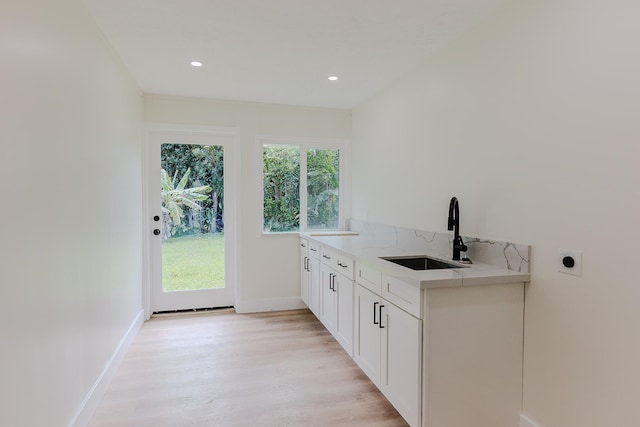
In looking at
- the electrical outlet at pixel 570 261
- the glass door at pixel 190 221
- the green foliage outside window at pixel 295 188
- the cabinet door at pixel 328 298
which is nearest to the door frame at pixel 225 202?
the glass door at pixel 190 221

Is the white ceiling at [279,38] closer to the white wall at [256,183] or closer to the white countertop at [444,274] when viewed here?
the white wall at [256,183]

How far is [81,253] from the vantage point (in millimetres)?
2021

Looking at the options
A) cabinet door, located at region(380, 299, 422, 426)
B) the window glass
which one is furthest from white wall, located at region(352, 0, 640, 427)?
the window glass

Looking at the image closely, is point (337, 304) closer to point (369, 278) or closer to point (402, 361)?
point (369, 278)

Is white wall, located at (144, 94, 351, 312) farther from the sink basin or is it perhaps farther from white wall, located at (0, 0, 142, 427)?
the sink basin

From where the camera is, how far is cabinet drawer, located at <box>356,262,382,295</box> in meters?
2.29

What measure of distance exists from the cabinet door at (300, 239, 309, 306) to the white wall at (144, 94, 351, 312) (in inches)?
3.2

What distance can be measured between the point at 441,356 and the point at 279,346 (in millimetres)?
1779

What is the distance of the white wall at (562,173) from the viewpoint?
1.48 m

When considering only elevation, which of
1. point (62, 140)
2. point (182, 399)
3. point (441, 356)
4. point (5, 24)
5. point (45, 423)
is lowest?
point (182, 399)

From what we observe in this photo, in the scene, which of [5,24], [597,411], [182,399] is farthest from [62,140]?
[597,411]

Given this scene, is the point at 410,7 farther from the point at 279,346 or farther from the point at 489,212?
the point at 279,346

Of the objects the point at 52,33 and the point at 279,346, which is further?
the point at 279,346

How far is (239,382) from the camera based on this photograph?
8.48 feet
